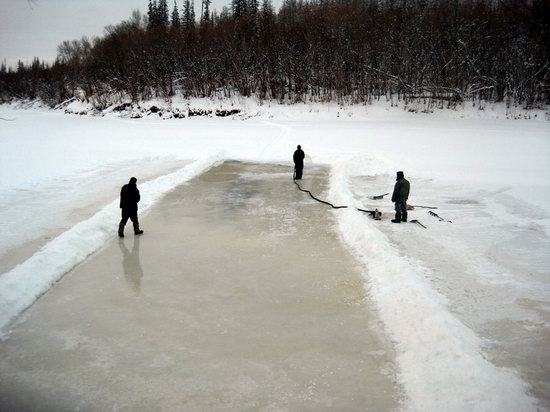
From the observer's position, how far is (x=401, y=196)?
1058 centimetres

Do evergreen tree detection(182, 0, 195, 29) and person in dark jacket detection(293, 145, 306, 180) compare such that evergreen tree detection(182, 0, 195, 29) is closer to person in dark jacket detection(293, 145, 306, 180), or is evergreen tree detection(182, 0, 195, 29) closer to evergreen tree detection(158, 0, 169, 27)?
evergreen tree detection(158, 0, 169, 27)

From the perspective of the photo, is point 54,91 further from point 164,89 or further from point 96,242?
point 96,242

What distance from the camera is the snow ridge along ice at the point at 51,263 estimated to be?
635cm

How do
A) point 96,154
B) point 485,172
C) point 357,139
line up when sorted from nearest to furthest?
point 485,172 → point 96,154 → point 357,139

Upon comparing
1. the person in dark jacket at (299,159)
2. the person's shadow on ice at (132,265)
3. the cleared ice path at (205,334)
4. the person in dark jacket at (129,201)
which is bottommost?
the cleared ice path at (205,334)

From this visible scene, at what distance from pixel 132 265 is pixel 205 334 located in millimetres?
3152

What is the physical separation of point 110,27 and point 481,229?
11435 centimetres

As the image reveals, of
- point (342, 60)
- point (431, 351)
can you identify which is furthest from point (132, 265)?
point (342, 60)

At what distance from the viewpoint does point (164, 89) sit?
61.9m

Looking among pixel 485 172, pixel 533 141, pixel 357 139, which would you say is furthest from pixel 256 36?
pixel 485 172

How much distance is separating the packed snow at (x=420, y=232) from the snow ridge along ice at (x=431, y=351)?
0.06ft

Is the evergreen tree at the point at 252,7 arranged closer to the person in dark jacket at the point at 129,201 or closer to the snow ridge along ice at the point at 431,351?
the person in dark jacket at the point at 129,201

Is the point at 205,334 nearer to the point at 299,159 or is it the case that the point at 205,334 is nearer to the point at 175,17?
the point at 299,159

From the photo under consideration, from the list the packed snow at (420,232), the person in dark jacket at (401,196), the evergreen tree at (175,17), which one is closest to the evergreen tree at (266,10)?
the evergreen tree at (175,17)
